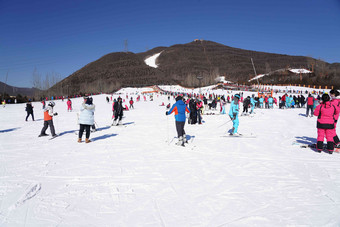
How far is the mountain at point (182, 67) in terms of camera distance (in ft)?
330

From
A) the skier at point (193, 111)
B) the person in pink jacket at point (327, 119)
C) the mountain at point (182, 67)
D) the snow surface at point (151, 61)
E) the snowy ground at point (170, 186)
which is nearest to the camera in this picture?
the snowy ground at point (170, 186)

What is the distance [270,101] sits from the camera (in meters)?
21.8

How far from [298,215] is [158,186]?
87.2 inches

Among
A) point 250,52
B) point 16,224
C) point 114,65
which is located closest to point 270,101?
point 16,224

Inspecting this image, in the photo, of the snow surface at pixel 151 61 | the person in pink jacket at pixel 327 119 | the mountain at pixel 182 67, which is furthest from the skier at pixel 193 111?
the snow surface at pixel 151 61

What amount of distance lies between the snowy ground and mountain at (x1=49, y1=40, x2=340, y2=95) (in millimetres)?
85170

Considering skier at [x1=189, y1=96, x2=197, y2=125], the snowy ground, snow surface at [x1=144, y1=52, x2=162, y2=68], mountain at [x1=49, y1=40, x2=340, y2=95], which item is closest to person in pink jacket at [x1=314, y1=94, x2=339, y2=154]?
the snowy ground

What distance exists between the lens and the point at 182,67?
457ft

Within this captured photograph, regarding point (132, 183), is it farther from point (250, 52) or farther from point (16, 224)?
point (250, 52)

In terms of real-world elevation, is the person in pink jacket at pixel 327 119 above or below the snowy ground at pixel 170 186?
above

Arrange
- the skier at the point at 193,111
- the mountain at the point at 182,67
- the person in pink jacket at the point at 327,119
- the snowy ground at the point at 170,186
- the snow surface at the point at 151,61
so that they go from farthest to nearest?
1. the snow surface at the point at 151,61
2. the mountain at the point at 182,67
3. the skier at the point at 193,111
4. the person in pink jacket at the point at 327,119
5. the snowy ground at the point at 170,186

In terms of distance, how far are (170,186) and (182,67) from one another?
456 ft

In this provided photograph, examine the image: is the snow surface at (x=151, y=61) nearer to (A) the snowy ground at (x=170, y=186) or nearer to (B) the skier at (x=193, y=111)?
(B) the skier at (x=193, y=111)

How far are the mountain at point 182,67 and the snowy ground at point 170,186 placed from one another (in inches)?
3353
